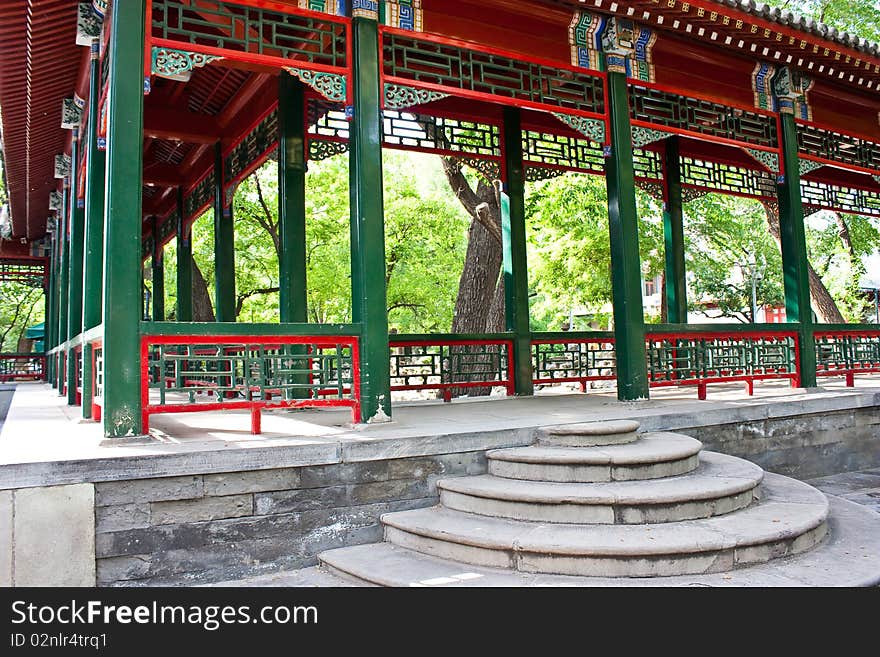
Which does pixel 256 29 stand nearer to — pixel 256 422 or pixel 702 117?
pixel 256 422

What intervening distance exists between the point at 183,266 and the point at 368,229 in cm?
680

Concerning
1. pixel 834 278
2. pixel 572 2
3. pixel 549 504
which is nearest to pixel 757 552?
pixel 549 504

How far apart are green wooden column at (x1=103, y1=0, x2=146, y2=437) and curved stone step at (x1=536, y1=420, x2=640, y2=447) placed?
111 inches

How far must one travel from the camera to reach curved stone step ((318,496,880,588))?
3.68 meters

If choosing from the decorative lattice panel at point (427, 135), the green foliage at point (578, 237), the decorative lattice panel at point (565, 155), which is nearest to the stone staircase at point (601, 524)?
the decorative lattice panel at point (427, 135)

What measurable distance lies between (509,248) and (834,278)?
57.5ft

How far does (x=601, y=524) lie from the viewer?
4230 mm

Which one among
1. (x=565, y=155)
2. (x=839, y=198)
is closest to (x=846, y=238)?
(x=839, y=198)

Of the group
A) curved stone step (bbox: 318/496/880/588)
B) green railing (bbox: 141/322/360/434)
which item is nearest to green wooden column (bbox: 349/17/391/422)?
green railing (bbox: 141/322/360/434)

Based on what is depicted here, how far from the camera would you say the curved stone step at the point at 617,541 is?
3.77 m

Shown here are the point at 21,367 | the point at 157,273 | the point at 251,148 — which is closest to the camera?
the point at 251,148

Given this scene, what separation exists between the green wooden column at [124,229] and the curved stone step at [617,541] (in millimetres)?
1908

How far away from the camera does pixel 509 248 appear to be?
868 centimetres
